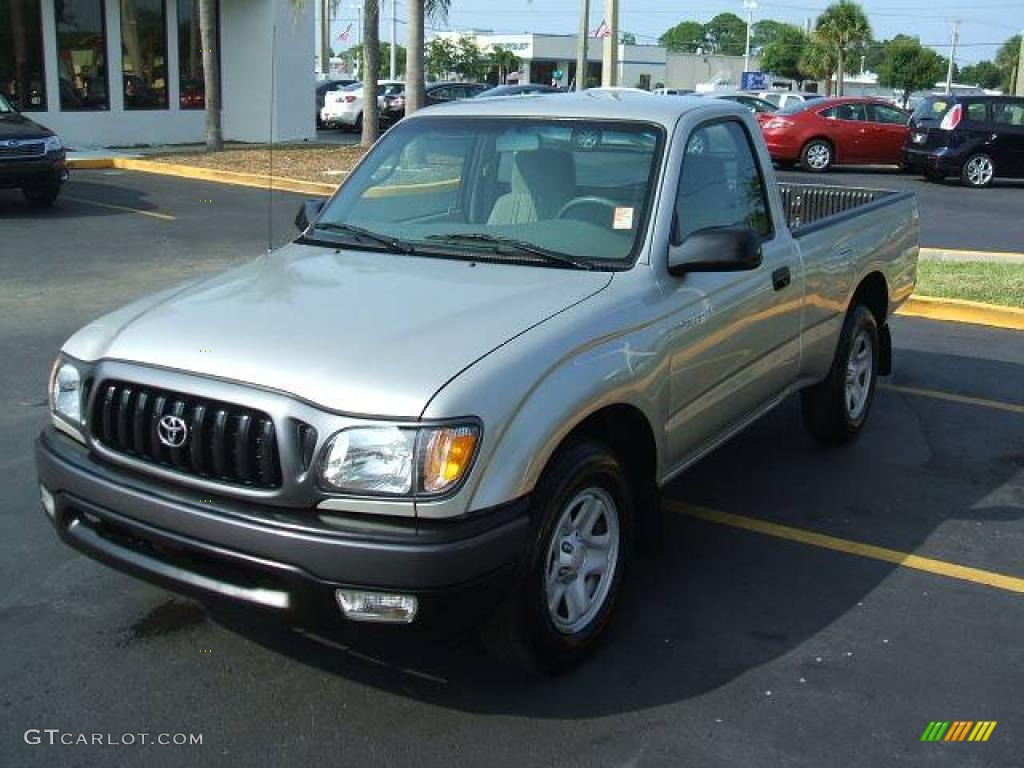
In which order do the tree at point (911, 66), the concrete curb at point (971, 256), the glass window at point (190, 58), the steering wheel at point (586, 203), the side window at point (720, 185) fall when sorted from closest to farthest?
the steering wheel at point (586, 203), the side window at point (720, 185), the concrete curb at point (971, 256), the glass window at point (190, 58), the tree at point (911, 66)

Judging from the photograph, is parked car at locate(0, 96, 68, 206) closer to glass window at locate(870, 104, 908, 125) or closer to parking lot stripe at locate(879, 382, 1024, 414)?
parking lot stripe at locate(879, 382, 1024, 414)

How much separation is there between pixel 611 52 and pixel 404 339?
22.9 m

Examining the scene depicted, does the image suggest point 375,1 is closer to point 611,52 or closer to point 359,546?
point 611,52

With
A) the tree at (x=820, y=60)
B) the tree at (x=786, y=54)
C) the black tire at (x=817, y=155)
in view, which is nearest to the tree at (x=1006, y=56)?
the tree at (x=786, y=54)

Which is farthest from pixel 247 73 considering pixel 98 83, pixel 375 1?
pixel 375 1

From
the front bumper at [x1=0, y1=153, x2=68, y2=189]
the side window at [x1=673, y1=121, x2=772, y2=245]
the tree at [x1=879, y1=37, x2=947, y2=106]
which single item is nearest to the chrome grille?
the side window at [x1=673, y1=121, x2=772, y2=245]

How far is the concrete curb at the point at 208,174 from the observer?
1730cm

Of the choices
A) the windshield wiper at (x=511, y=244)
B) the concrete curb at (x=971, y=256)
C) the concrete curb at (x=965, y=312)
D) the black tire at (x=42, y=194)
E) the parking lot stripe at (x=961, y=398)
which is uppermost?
the windshield wiper at (x=511, y=244)

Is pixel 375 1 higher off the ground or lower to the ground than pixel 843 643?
higher

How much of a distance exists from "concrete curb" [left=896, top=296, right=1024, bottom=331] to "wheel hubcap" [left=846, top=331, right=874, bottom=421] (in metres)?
3.28

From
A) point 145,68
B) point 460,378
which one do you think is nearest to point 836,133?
point 145,68

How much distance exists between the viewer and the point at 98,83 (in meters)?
23.2

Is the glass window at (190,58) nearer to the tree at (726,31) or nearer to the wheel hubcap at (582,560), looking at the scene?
the wheel hubcap at (582,560)

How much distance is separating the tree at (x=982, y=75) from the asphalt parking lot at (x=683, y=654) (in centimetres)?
13349
